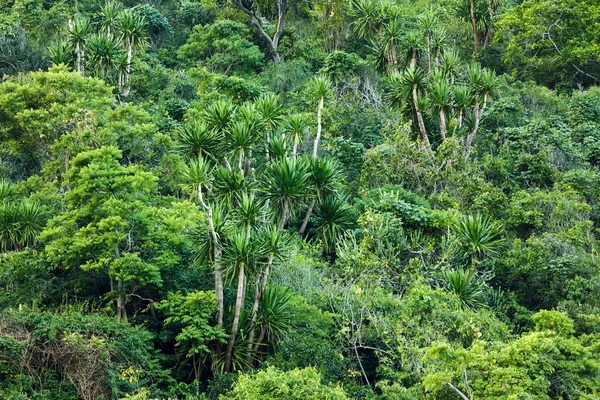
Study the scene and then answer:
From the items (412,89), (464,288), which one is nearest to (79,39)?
(412,89)

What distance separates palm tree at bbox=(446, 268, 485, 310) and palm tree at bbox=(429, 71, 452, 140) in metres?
6.70

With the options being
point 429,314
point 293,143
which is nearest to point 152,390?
point 429,314

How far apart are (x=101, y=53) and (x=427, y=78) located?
31.9ft

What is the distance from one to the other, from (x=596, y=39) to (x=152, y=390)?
960 inches

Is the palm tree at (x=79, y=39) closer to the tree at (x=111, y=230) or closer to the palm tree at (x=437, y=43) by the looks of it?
the tree at (x=111, y=230)

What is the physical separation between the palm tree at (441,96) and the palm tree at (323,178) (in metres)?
5.05

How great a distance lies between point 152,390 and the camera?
16.4 meters

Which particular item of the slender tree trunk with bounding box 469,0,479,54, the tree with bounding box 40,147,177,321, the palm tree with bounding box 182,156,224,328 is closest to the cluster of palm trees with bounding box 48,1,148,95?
the tree with bounding box 40,147,177,321

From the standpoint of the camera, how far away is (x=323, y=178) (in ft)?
69.7

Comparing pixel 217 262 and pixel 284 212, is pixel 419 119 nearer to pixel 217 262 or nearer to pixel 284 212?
pixel 284 212

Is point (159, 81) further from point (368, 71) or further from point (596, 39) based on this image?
point (596, 39)

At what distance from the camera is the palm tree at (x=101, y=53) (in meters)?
25.6

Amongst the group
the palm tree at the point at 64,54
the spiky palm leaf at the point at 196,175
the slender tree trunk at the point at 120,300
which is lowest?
the slender tree trunk at the point at 120,300

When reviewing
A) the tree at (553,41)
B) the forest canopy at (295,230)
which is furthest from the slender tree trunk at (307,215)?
the tree at (553,41)
